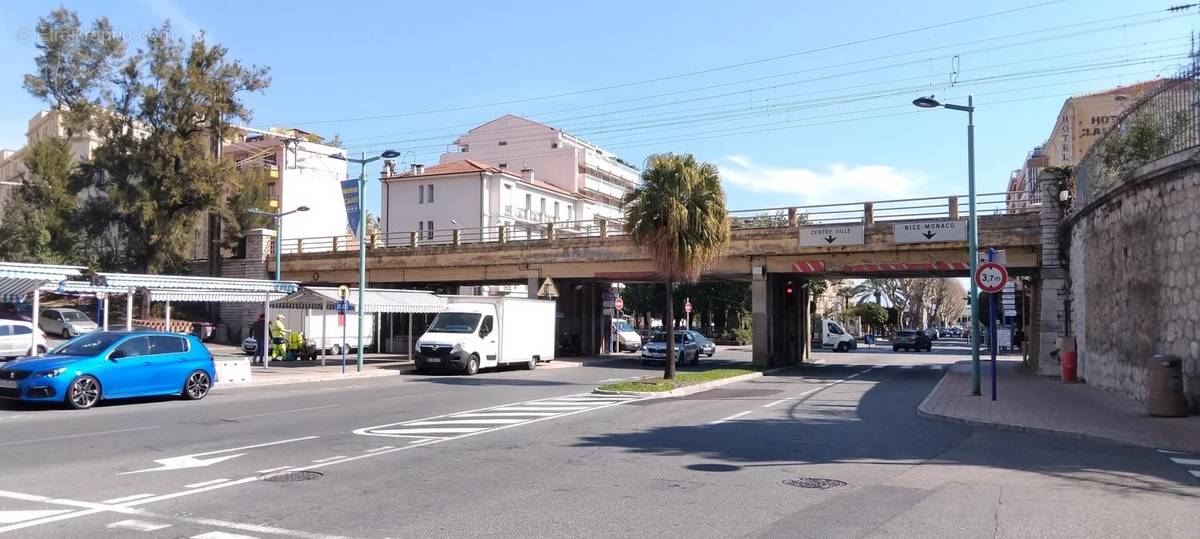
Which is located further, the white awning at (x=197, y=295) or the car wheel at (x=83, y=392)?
the white awning at (x=197, y=295)

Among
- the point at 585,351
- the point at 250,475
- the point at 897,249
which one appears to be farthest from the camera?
the point at 585,351

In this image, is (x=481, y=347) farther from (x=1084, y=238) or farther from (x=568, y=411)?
(x=1084, y=238)

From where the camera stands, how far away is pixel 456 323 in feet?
99.1

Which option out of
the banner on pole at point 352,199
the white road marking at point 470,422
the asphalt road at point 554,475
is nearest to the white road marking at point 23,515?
the asphalt road at point 554,475

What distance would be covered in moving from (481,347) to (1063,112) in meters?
50.3

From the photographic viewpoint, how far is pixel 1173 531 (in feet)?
23.2

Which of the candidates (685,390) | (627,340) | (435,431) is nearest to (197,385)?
(435,431)

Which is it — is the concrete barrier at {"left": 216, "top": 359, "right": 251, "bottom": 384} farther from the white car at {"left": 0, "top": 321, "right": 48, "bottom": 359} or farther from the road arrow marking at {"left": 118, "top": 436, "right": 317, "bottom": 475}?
the road arrow marking at {"left": 118, "top": 436, "right": 317, "bottom": 475}

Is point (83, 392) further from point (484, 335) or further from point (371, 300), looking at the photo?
point (371, 300)

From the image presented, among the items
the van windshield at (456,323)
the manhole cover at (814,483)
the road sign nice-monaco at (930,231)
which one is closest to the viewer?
the manhole cover at (814,483)

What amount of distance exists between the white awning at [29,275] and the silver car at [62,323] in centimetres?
1713

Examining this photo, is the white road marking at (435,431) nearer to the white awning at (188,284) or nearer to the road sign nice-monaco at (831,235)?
the white awning at (188,284)

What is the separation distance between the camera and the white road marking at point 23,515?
7.07 metres

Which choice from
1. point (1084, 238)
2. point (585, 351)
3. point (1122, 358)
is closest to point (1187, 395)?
point (1122, 358)
